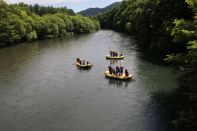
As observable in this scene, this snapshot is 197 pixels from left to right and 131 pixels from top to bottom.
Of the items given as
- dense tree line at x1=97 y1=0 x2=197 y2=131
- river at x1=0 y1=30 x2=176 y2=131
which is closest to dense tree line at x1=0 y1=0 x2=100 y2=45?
river at x1=0 y1=30 x2=176 y2=131

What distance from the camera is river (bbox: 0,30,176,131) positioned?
3047 cm

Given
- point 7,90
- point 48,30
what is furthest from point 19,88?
point 48,30

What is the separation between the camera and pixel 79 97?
38906 millimetres

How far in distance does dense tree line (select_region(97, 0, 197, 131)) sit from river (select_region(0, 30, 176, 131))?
9.50 feet

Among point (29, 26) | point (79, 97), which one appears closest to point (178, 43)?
point (79, 97)

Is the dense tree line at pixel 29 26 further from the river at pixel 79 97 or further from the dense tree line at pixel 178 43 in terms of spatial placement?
the dense tree line at pixel 178 43

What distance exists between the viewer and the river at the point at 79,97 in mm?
30469

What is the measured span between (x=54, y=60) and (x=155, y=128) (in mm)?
41324

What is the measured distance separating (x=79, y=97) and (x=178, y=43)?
18781 millimetres

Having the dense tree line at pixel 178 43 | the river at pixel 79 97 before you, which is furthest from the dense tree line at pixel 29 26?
the dense tree line at pixel 178 43

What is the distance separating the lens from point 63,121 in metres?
31.3

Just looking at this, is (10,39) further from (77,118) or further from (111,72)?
(77,118)

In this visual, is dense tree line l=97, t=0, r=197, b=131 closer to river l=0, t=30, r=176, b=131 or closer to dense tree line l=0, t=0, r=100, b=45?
river l=0, t=30, r=176, b=131

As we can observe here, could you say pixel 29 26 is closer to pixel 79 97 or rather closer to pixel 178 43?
pixel 178 43
